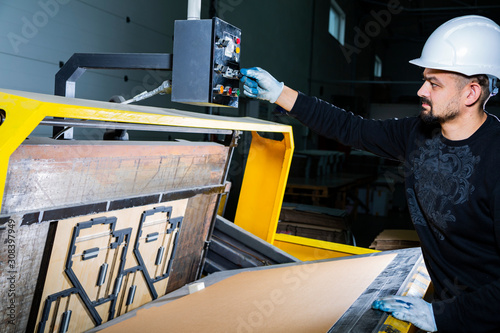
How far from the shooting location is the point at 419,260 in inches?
80.8

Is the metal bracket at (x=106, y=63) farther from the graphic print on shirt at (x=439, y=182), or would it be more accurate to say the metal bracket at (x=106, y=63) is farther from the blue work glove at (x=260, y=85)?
the graphic print on shirt at (x=439, y=182)

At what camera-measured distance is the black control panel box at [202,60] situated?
4.72ft

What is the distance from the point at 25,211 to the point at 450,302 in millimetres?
1286

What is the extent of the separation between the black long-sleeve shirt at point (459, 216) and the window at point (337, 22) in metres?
10.4

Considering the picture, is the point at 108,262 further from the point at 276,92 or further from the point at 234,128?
the point at 276,92

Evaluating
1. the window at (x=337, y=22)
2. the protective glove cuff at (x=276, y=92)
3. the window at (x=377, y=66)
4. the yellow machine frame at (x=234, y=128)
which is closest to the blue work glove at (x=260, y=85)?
the protective glove cuff at (x=276, y=92)

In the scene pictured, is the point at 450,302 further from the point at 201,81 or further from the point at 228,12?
the point at 228,12

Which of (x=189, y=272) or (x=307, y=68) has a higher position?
(x=307, y=68)

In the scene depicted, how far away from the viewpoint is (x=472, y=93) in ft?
4.90

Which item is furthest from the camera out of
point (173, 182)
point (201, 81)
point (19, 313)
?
point (173, 182)

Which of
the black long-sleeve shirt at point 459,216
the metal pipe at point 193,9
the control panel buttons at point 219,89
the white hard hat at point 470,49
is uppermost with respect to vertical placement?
the metal pipe at point 193,9

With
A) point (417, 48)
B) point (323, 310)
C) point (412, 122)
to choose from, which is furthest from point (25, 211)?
point (417, 48)

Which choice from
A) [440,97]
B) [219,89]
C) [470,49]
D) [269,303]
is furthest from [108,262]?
[470,49]

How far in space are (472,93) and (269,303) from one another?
3.52ft
